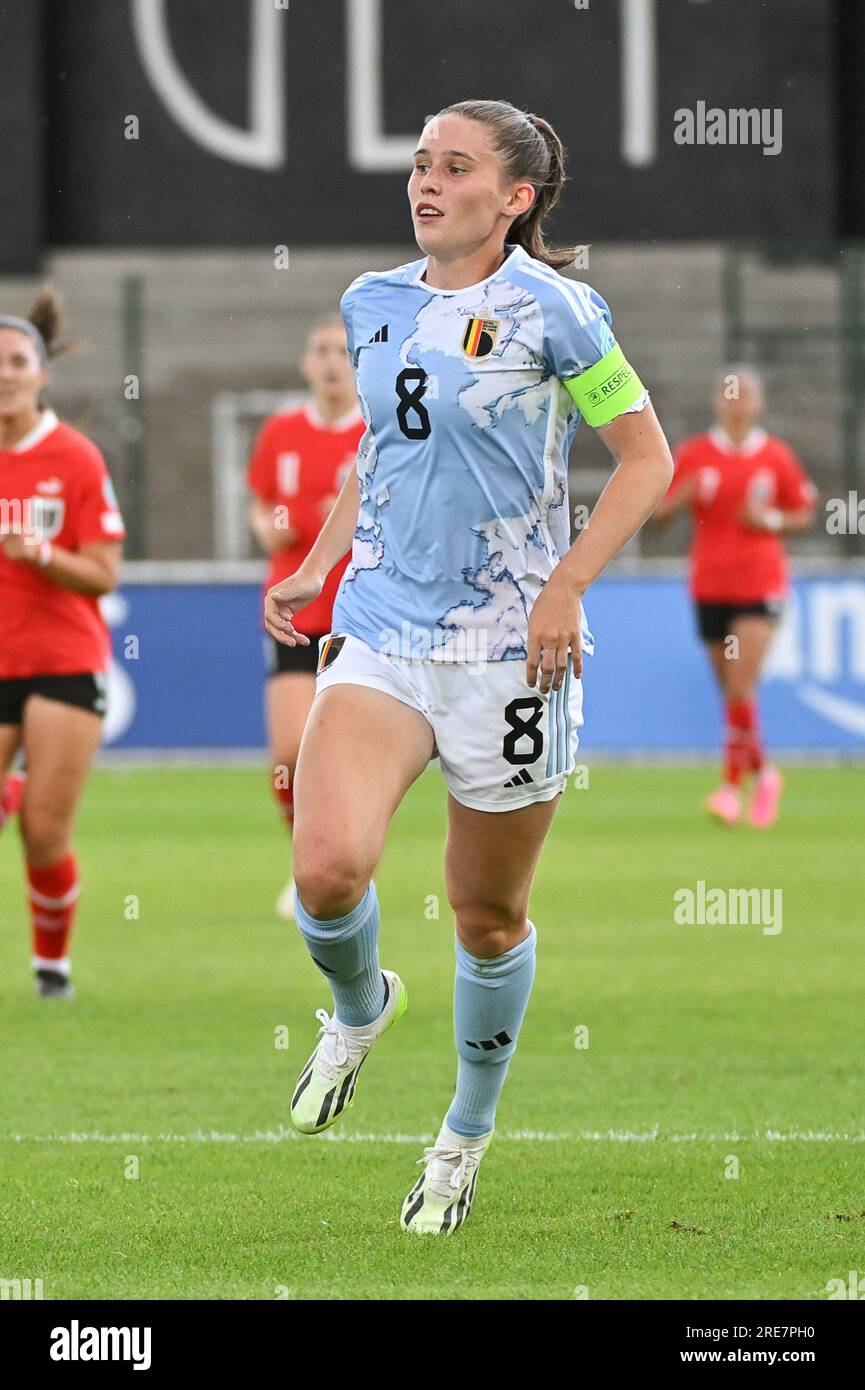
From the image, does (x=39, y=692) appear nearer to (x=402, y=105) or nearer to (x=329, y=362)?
(x=329, y=362)

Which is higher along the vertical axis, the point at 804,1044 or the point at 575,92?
the point at 575,92

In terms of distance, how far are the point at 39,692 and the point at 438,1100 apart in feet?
7.16

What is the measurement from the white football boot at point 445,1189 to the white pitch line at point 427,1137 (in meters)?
0.87

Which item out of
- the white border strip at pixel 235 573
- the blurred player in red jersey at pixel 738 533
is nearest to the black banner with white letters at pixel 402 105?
the blurred player in red jersey at pixel 738 533

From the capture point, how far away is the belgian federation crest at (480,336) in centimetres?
476

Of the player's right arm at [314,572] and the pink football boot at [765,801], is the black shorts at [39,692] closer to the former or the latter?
the player's right arm at [314,572]

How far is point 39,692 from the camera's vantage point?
7.87m

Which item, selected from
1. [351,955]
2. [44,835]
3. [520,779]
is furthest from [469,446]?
[44,835]

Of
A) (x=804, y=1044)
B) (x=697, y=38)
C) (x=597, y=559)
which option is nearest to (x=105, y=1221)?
(x=597, y=559)

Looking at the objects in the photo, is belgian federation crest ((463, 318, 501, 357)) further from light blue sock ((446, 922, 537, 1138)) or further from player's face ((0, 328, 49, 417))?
player's face ((0, 328, 49, 417))
